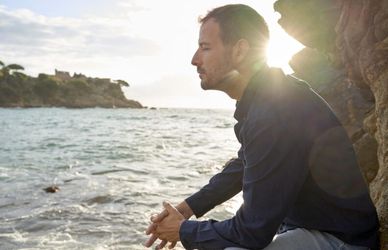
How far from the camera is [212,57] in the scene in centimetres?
271

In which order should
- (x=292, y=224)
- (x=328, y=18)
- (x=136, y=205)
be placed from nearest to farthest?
1. (x=292, y=224)
2. (x=136, y=205)
3. (x=328, y=18)

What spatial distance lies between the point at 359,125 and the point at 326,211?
635cm

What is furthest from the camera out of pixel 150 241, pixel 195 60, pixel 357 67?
pixel 357 67

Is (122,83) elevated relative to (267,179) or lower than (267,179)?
elevated

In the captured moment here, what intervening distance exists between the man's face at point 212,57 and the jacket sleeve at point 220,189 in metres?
0.90

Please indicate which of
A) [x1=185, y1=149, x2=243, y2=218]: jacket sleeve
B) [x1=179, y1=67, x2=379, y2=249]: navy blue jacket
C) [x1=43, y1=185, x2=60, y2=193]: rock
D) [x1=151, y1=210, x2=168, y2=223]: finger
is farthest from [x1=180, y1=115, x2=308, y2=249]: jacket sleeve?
[x1=43, y1=185, x2=60, y2=193]: rock

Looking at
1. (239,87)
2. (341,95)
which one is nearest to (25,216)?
(239,87)

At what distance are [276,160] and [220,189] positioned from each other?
125 cm

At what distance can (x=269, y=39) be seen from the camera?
9.09ft

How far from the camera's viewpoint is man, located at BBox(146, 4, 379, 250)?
228cm

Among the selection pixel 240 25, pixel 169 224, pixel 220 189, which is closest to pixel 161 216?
pixel 169 224

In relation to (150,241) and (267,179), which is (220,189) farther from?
(267,179)

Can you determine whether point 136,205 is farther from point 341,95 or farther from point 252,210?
point 252,210

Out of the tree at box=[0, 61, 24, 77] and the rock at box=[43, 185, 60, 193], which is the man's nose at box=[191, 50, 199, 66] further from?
the tree at box=[0, 61, 24, 77]
